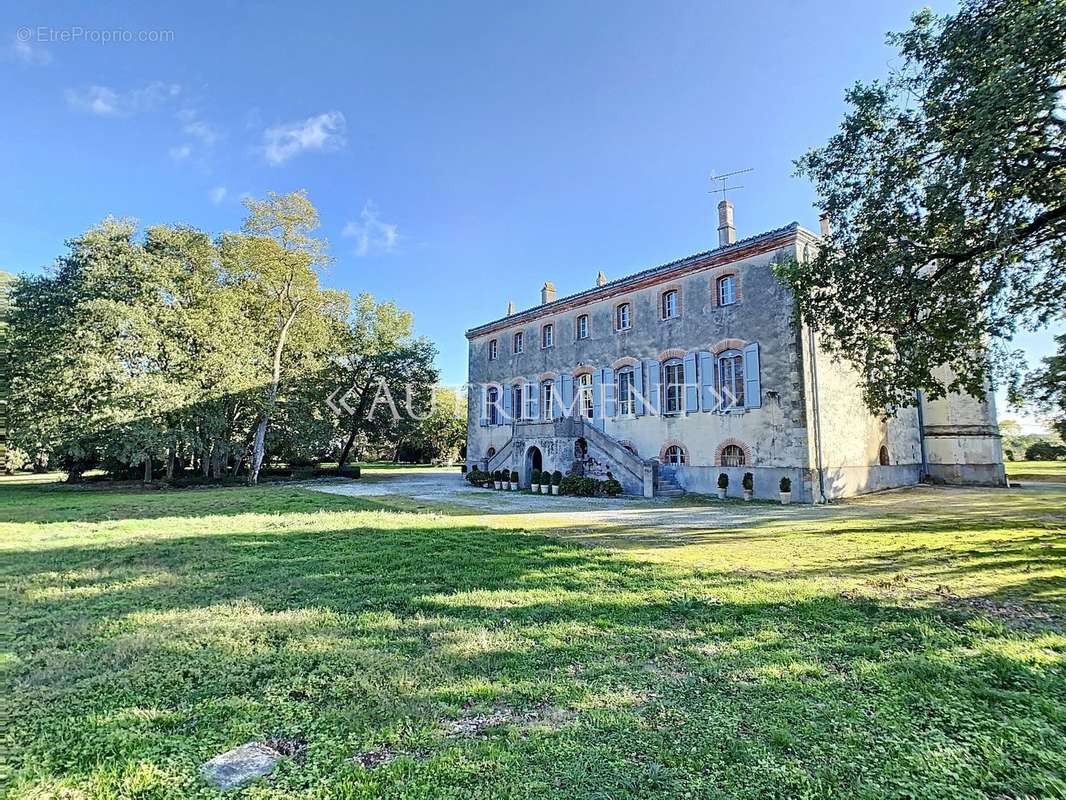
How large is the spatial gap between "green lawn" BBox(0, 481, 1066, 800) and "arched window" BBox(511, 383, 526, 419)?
17886mm

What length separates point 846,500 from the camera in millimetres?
15672

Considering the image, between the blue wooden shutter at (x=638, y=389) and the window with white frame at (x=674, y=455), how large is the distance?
178 cm

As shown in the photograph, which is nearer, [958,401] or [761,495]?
[761,495]

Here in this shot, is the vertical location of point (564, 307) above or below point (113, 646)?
above

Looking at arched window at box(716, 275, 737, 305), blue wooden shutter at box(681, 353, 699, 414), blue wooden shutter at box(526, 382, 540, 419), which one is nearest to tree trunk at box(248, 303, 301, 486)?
blue wooden shutter at box(526, 382, 540, 419)

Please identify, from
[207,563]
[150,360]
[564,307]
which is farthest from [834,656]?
[150,360]

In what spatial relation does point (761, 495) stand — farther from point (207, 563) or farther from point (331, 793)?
point (331, 793)

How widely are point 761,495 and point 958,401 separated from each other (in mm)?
11195

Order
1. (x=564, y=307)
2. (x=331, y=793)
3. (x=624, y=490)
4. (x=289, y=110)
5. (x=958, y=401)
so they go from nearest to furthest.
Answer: (x=331, y=793) < (x=289, y=110) < (x=624, y=490) < (x=958, y=401) < (x=564, y=307)

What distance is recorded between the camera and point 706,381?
1773 cm

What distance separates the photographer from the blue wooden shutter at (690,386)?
59.0 feet

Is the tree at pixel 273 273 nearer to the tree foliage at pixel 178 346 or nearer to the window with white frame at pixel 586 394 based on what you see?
the tree foliage at pixel 178 346

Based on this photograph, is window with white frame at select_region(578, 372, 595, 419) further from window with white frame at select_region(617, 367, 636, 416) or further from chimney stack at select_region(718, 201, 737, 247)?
chimney stack at select_region(718, 201, 737, 247)

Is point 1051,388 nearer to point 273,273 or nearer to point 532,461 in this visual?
point 532,461
